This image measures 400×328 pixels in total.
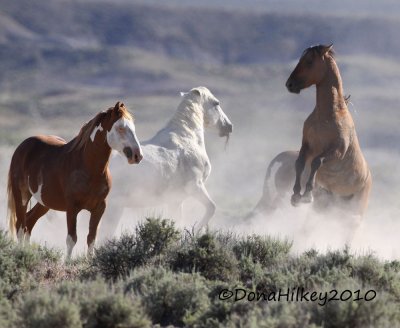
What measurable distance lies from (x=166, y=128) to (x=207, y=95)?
33.5 inches

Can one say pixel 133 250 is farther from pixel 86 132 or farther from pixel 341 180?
pixel 341 180

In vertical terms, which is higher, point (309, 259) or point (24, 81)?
point (24, 81)

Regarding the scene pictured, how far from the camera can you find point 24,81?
9575 cm

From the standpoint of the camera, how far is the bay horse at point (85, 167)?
38.0 feet

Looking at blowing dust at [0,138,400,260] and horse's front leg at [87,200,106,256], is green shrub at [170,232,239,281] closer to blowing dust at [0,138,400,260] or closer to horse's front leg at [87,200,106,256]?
blowing dust at [0,138,400,260]

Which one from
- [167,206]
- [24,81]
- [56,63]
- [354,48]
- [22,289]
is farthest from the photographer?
Answer: [354,48]

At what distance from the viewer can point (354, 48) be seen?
377ft

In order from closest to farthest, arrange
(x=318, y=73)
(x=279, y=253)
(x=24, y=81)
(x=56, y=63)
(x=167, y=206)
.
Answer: (x=279, y=253), (x=318, y=73), (x=167, y=206), (x=24, y=81), (x=56, y=63)

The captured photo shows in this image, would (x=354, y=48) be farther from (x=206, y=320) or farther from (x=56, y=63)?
(x=206, y=320)

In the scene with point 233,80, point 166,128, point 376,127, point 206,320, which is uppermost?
point 233,80

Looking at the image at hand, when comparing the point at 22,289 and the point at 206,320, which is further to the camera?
the point at 22,289

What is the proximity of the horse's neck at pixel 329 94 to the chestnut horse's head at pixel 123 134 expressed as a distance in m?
3.15

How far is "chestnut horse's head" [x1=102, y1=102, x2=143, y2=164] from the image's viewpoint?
37.6 ft

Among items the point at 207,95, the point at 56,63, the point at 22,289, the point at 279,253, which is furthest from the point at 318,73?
the point at 56,63
